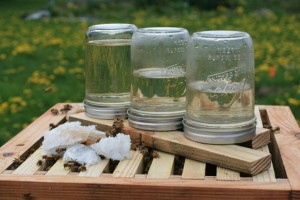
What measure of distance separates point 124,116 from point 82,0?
11757mm

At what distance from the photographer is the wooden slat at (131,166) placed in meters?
2.00

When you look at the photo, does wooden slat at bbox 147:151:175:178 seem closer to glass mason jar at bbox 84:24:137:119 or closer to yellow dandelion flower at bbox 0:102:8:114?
glass mason jar at bbox 84:24:137:119

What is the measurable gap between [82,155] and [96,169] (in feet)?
0.38

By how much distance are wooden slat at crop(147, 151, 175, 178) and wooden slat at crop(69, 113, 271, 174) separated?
0.04m

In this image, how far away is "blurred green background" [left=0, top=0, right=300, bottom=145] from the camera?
511cm

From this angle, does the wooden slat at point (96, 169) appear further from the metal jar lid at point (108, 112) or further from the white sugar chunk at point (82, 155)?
the metal jar lid at point (108, 112)

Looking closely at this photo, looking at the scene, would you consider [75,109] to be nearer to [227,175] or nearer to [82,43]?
[227,175]

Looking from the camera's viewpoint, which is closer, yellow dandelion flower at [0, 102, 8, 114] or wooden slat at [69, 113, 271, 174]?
wooden slat at [69, 113, 271, 174]

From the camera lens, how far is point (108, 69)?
2.58 metres

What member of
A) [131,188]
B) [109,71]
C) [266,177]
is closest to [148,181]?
[131,188]

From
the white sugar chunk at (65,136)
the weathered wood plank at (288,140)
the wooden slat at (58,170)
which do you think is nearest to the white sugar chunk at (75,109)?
the white sugar chunk at (65,136)

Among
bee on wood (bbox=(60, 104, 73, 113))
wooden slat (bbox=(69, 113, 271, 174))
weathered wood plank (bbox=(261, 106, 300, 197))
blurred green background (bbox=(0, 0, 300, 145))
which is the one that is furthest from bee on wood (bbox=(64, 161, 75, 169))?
blurred green background (bbox=(0, 0, 300, 145))

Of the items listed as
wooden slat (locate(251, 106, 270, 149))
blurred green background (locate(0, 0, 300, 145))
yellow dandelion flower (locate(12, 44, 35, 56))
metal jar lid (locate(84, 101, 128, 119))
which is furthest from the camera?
yellow dandelion flower (locate(12, 44, 35, 56))

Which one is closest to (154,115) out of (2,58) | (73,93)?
(73,93)
